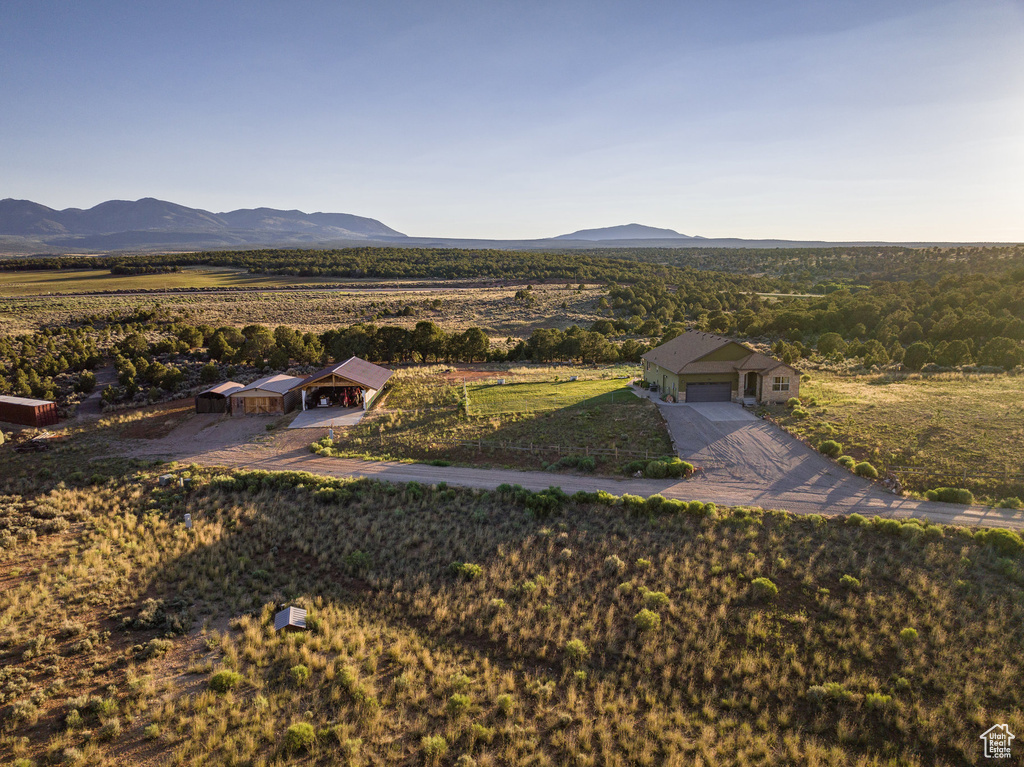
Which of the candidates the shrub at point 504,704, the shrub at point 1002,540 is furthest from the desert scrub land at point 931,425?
the shrub at point 504,704

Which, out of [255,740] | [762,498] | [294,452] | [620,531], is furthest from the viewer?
[294,452]

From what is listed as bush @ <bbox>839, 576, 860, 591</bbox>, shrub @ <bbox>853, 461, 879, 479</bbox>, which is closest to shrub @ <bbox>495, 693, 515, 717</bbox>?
bush @ <bbox>839, 576, 860, 591</bbox>

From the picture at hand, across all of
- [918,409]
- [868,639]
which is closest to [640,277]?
[918,409]

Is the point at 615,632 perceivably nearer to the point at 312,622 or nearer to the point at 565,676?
the point at 565,676

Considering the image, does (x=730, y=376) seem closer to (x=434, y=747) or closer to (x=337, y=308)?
(x=434, y=747)

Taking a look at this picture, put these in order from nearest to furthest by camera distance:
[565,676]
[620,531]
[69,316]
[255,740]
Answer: [255,740] < [565,676] < [620,531] < [69,316]

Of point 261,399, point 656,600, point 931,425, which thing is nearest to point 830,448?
point 931,425

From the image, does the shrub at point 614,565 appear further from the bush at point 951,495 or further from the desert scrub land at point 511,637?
the bush at point 951,495
